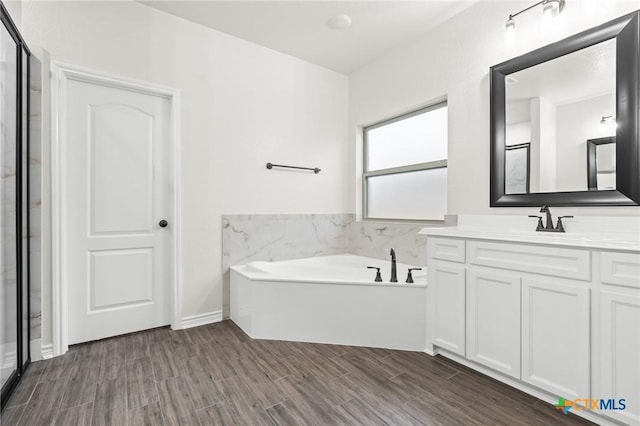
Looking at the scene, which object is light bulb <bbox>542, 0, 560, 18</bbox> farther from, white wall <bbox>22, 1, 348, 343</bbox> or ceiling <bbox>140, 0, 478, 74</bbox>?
white wall <bbox>22, 1, 348, 343</bbox>

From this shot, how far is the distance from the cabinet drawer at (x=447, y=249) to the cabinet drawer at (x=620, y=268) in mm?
685

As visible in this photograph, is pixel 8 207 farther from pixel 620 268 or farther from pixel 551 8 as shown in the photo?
pixel 551 8

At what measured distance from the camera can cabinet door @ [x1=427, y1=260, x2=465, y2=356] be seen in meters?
2.00

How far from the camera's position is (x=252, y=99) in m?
3.06

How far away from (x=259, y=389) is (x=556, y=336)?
1583mm

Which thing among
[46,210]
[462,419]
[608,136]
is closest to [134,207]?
[46,210]

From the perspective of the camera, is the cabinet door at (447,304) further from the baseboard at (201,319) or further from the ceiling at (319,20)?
the ceiling at (319,20)

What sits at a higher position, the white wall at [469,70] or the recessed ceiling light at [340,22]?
the recessed ceiling light at [340,22]

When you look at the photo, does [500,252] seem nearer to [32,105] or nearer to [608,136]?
[608,136]

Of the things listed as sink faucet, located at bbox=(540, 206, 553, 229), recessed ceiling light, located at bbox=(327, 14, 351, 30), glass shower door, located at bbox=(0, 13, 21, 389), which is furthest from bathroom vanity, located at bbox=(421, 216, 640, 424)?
glass shower door, located at bbox=(0, 13, 21, 389)

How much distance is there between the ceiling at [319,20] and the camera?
2492 millimetres

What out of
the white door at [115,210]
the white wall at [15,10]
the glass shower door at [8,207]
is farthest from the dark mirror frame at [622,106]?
the white wall at [15,10]

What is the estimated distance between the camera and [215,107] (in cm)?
284
